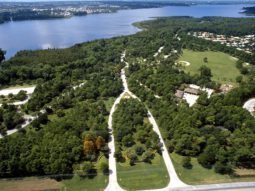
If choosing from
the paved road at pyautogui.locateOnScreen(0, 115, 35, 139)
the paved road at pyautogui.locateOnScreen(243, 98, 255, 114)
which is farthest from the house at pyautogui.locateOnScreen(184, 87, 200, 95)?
the paved road at pyautogui.locateOnScreen(0, 115, 35, 139)

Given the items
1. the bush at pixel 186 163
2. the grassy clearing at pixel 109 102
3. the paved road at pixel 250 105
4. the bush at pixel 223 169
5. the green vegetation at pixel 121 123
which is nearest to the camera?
the bush at pixel 223 169

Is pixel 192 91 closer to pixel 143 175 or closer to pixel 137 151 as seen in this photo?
pixel 137 151

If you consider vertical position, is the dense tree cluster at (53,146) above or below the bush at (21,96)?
below

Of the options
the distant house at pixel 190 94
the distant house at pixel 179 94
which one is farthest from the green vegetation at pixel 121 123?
the distant house at pixel 190 94

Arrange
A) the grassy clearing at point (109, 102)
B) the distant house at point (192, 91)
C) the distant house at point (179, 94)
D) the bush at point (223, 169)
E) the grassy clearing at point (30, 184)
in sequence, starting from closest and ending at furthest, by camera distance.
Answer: the grassy clearing at point (30, 184) → the bush at point (223, 169) → the grassy clearing at point (109, 102) → the distant house at point (179, 94) → the distant house at point (192, 91)

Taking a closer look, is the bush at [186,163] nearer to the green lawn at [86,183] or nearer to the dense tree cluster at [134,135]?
the dense tree cluster at [134,135]

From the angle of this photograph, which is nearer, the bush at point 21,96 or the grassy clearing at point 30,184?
the grassy clearing at point 30,184

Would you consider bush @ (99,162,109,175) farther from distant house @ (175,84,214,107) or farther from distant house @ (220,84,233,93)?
distant house @ (220,84,233,93)
